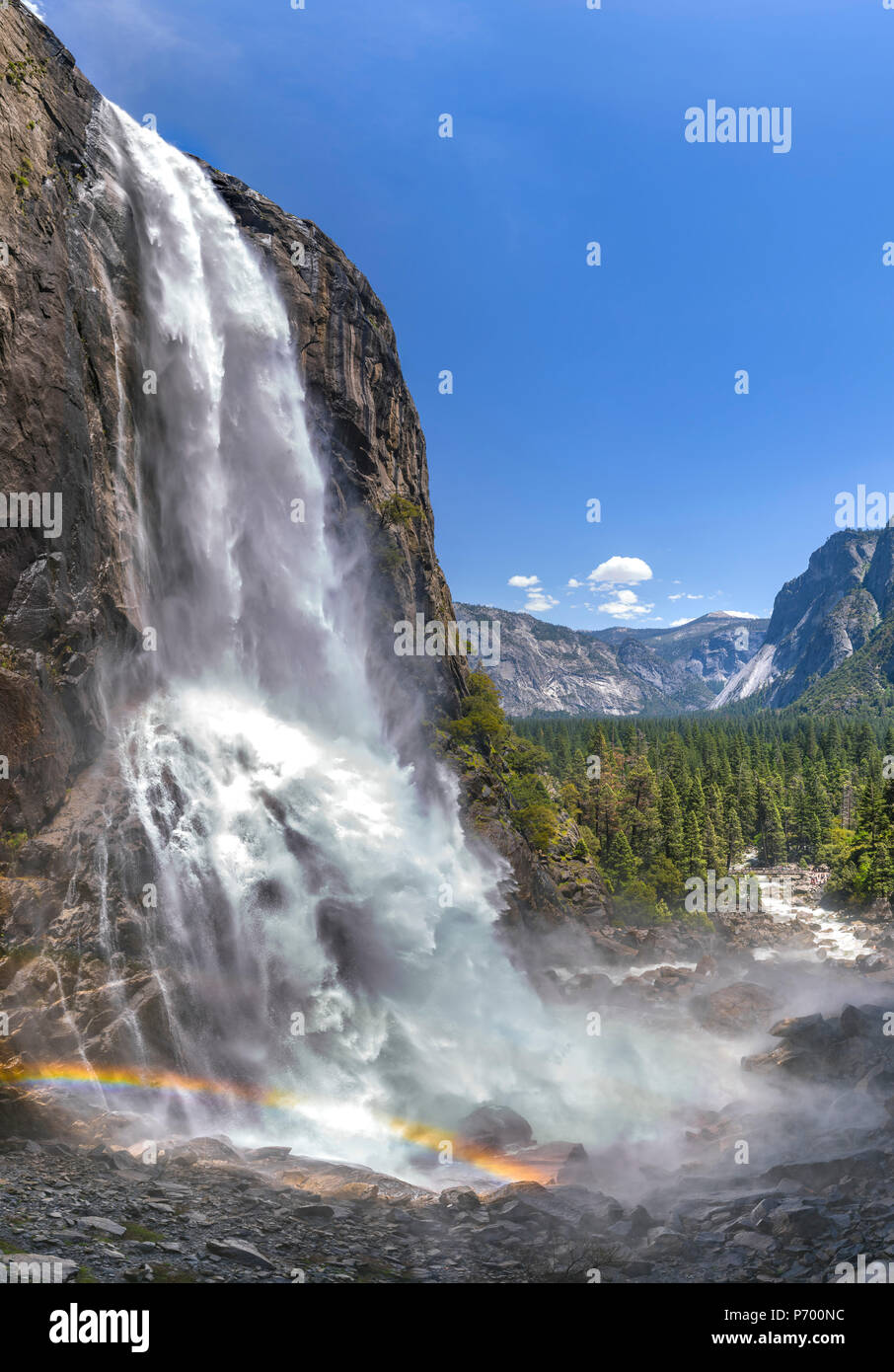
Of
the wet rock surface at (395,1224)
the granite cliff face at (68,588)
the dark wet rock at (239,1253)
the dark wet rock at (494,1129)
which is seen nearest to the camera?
the wet rock surface at (395,1224)

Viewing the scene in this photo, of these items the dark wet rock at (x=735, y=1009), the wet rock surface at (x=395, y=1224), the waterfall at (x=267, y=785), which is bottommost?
the dark wet rock at (x=735, y=1009)

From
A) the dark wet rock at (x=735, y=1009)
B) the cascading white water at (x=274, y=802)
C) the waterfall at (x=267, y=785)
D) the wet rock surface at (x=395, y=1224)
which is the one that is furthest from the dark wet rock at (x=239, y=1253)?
the dark wet rock at (x=735, y=1009)

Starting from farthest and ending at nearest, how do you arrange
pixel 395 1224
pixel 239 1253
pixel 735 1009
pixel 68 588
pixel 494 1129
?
pixel 735 1009, pixel 68 588, pixel 494 1129, pixel 395 1224, pixel 239 1253

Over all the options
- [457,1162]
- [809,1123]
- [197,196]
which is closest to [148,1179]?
[457,1162]

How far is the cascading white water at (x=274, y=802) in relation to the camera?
24.7 metres

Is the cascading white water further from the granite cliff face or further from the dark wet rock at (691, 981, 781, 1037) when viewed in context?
the dark wet rock at (691, 981, 781, 1037)

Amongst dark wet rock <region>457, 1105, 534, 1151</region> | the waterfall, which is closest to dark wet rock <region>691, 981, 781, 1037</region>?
the waterfall

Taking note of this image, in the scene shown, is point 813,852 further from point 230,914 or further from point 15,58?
point 15,58

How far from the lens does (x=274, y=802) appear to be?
96.6ft

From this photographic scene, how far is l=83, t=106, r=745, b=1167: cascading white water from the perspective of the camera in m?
24.7

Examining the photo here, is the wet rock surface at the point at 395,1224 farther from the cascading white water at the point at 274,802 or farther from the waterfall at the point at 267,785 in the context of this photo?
the waterfall at the point at 267,785

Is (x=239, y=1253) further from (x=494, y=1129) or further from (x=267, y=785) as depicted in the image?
(x=267, y=785)

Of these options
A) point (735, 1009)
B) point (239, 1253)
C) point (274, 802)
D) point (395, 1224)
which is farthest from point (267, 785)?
Answer: point (735, 1009)

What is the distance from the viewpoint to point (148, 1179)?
16156 millimetres
